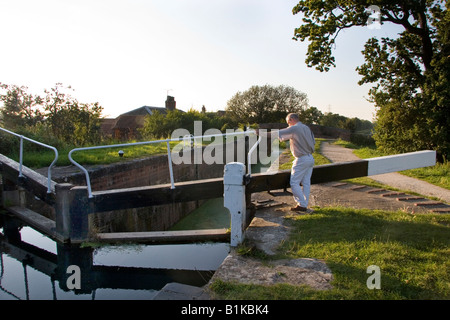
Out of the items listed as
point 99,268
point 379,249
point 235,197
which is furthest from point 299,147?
point 99,268

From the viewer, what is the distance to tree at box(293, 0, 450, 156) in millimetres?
12180

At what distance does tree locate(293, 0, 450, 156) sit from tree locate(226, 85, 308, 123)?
32.4 meters

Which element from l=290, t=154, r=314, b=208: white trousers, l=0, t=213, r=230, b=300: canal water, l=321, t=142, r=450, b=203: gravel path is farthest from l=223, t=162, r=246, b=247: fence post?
l=321, t=142, r=450, b=203: gravel path

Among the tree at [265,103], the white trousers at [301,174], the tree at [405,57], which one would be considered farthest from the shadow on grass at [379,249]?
the tree at [265,103]

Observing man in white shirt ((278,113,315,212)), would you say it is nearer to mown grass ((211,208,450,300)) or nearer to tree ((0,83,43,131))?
mown grass ((211,208,450,300))

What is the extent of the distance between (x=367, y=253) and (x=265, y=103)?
44.4 meters

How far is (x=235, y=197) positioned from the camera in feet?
14.1

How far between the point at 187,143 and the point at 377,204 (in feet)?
33.8

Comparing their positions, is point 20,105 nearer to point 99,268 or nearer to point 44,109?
point 44,109

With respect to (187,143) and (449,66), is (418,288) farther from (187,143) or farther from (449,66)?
(187,143)

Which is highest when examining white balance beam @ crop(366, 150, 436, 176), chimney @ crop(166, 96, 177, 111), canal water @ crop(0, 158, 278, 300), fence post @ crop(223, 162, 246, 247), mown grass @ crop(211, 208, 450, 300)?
chimney @ crop(166, 96, 177, 111)

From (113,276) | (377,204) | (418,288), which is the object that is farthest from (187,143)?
(418,288)

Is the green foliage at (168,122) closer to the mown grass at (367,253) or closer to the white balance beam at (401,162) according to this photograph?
the white balance beam at (401,162)

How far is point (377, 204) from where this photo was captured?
6.41m
